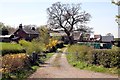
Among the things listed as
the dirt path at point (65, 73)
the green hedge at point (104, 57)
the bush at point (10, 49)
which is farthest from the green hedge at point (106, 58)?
the bush at point (10, 49)

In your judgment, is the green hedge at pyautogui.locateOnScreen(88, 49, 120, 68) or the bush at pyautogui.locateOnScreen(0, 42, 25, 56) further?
the bush at pyautogui.locateOnScreen(0, 42, 25, 56)

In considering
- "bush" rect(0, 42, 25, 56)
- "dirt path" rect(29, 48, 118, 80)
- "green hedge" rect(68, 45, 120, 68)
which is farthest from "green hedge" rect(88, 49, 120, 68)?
"bush" rect(0, 42, 25, 56)

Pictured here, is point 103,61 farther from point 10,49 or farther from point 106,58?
point 10,49

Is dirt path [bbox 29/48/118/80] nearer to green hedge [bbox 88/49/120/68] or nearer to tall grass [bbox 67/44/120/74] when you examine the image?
tall grass [bbox 67/44/120/74]

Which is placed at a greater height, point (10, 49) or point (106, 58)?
point (10, 49)

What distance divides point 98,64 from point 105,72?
11.5 ft

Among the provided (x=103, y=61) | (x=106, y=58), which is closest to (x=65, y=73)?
(x=106, y=58)

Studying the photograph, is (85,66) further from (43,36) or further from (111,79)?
(43,36)

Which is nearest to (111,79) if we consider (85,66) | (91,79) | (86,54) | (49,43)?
(91,79)

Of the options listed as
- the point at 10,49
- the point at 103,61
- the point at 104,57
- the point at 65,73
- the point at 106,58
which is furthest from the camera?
the point at 10,49

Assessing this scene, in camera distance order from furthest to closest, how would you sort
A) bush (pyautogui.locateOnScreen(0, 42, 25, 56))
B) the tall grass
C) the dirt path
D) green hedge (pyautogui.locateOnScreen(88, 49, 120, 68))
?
1. bush (pyautogui.locateOnScreen(0, 42, 25, 56))
2. green hedge (pyautogui.locateOnScreen(88, 49, 120, 68))
3. the tall grass
4. the dirt path

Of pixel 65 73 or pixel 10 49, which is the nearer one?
pixel 65 73

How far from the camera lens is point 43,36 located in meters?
61.7

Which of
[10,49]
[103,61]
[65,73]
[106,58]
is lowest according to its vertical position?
[65,73]
